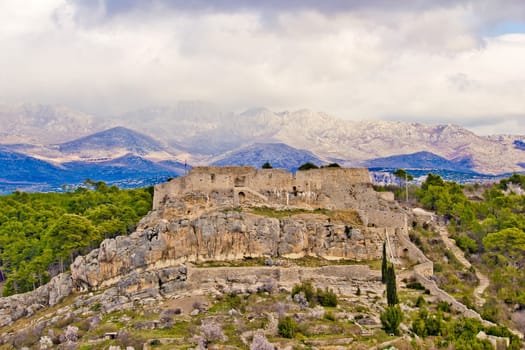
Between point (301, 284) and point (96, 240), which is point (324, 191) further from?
point (96, 240)

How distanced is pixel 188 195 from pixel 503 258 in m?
29.5

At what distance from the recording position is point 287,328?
4081 cm

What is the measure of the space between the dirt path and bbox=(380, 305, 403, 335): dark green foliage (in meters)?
11.0

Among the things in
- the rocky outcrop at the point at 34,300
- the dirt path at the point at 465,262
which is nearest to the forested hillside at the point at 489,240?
the dirt path at the point at 465,262

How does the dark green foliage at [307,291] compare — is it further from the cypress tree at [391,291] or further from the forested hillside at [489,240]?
the forested hillside at [489,240]

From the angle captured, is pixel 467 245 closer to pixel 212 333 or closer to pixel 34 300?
pixel 212 333

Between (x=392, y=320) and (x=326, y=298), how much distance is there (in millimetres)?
6601

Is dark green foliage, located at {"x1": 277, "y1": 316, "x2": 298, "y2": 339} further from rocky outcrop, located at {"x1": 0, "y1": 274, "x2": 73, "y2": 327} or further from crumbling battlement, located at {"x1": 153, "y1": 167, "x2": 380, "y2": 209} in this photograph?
rocky outcrop, located at {"x1": 0, "y1": 274, "x2": 73, "y2": 327}

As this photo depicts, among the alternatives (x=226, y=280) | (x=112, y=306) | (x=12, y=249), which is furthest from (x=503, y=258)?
(x=12, y=249)

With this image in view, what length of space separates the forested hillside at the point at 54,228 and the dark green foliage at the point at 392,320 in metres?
30.3

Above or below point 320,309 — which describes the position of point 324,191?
above

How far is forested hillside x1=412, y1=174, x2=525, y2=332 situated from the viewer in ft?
166

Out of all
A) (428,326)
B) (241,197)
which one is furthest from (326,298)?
(241,197)

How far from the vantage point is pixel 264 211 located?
187 ft
